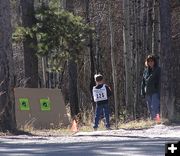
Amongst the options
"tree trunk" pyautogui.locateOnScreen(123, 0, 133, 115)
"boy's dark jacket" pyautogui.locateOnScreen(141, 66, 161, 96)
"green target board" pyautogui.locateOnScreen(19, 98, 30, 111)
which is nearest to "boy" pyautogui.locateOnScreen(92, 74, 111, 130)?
"boy's dark jacket" pyautogui.locateOnScreen(141, 66, 161, 96)

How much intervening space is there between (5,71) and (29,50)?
7.93 meters

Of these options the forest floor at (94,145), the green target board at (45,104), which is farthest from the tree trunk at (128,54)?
the forest floor at (94,145)

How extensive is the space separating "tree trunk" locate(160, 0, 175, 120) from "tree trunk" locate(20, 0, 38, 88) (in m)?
6.17

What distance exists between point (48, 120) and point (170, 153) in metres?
15.2

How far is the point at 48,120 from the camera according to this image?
64.2 ft

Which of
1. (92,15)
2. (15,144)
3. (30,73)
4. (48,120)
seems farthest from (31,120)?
(92,15)

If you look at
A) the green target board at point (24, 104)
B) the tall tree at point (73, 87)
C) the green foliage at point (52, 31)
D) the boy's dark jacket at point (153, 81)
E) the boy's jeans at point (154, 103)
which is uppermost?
the green foliage at point (52, 31)

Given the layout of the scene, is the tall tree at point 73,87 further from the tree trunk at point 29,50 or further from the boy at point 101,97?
the boy at point 101,97

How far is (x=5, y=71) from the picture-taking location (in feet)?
47.2

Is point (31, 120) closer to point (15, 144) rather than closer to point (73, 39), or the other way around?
point (73, 39)

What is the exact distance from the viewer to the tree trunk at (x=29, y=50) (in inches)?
858

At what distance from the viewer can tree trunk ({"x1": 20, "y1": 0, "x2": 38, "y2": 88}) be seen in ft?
71.5

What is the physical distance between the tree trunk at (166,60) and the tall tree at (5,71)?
16.3 ft

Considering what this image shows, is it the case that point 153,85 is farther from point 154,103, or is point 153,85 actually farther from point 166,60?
point 166,60
